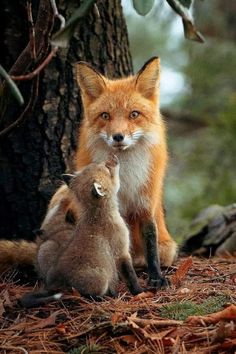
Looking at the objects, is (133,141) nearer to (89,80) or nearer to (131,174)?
(131,174)

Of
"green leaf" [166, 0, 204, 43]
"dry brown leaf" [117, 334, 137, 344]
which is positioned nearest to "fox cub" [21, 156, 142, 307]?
"dry brown leaf" [117, 334, 137, 344]

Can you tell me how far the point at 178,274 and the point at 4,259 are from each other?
1.47 meters

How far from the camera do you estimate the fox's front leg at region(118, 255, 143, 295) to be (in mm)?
5910

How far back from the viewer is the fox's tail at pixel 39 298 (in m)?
5.59

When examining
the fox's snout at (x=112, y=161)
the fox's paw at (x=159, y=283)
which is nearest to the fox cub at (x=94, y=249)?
the fox's snout at (x=112, y=161)

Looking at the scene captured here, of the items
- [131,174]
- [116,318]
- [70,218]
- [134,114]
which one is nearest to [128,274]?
[70,218]

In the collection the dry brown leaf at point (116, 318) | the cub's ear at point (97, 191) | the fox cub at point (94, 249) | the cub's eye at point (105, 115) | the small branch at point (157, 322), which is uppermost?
the cub's eye at point (105, 115)

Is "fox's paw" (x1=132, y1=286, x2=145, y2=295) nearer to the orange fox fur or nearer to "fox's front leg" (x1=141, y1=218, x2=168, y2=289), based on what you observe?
"fox's front leg" (x1=141, y1=218, x2=168, y2=289)

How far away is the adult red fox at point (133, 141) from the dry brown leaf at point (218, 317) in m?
1.39

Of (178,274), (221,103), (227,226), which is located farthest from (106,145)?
(221,103)

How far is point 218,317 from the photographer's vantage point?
500 cm

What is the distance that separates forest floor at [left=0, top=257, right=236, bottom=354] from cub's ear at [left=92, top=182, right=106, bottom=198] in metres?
0.75

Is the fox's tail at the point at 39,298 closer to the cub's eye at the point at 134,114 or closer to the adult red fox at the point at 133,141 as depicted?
the adult red fox at the point at 133,141

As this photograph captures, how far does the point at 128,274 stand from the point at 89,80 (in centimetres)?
187
